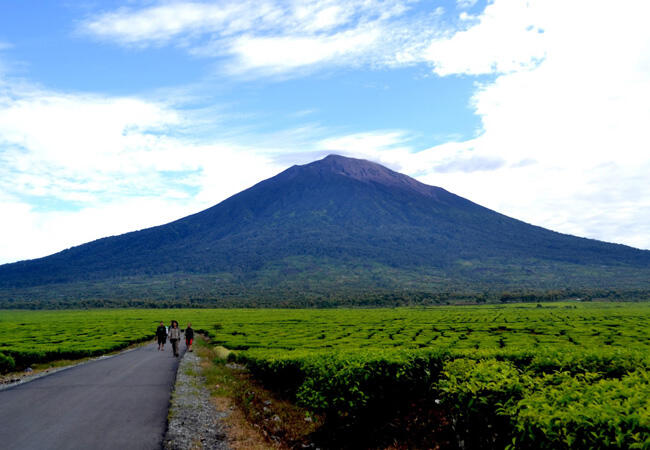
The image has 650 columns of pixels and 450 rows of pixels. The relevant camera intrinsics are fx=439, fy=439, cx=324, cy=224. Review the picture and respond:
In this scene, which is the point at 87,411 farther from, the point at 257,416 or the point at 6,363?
the point at 6,363

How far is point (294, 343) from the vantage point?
28.6 metres

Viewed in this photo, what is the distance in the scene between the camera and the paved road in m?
9.12

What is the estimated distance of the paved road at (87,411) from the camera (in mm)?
9117

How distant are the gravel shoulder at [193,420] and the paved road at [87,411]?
11.0 inches

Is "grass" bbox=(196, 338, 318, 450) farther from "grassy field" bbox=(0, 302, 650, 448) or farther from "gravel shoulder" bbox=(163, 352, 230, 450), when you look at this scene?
"grassy field" bbox=(0, 302, 650, 448)

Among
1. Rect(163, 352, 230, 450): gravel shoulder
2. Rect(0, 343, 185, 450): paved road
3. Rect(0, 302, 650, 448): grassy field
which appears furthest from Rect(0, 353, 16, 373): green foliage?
Rect(0, 302, 650, 448): grassy field

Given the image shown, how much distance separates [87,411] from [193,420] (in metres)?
2.82

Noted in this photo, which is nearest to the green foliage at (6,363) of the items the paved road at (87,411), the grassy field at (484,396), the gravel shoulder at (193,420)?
the paved road at (87,411)

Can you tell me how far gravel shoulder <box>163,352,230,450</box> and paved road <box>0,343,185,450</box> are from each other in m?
0.28

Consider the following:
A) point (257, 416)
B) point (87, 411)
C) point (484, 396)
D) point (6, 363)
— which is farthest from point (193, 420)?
point (6, 363)

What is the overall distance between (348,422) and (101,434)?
538 centimetres

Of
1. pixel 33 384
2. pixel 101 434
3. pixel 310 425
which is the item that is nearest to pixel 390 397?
pixel 310 425

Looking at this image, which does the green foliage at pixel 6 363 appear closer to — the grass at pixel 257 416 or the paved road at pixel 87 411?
the paved road at pixel 87 411

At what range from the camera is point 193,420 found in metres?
11.4
